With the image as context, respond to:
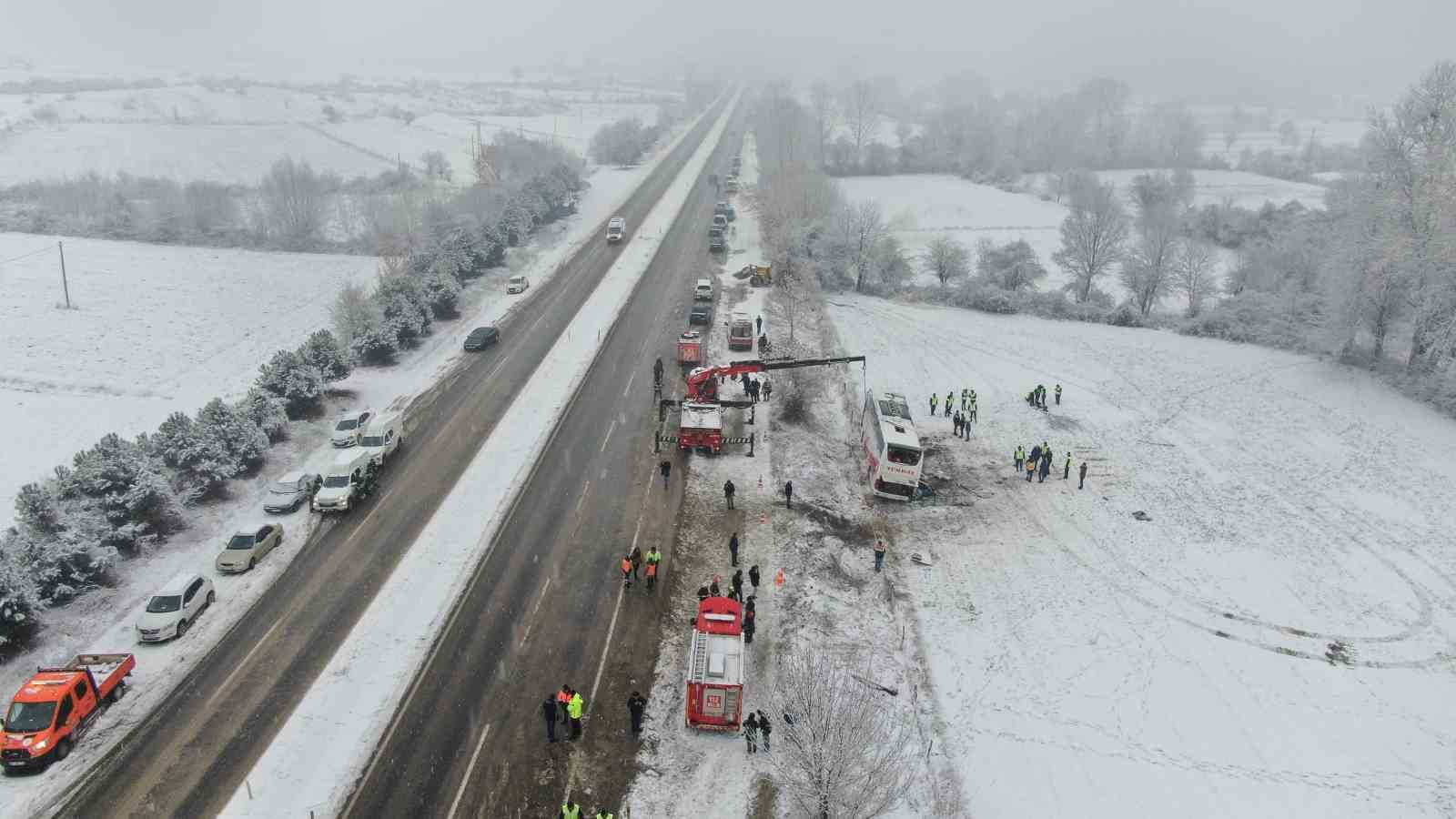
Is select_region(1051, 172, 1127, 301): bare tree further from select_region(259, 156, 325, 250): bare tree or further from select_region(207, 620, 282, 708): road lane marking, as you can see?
select_region(259, 156, 325, 250): bare tree

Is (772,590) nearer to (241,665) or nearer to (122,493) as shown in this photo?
(241,665)

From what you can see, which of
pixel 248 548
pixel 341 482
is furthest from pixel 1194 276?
pixel 248 548

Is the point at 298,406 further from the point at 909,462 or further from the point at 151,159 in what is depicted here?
the point at 151,159

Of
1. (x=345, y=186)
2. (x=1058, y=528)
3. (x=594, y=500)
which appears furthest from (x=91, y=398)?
(x=345, y=186)

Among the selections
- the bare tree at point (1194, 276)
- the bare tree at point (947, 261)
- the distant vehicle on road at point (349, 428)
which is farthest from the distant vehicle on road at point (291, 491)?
the bare tree at point (1194, 276)

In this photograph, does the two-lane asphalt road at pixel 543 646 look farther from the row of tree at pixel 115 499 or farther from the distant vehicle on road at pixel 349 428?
the row of tree at pixel 115 499

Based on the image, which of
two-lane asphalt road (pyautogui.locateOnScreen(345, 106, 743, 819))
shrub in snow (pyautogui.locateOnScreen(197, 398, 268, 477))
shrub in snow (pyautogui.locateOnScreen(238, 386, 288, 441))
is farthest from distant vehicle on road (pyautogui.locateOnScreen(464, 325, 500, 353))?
shrub in snow (pyautogui.locateOnScreen(197, 398, 268, 477))
